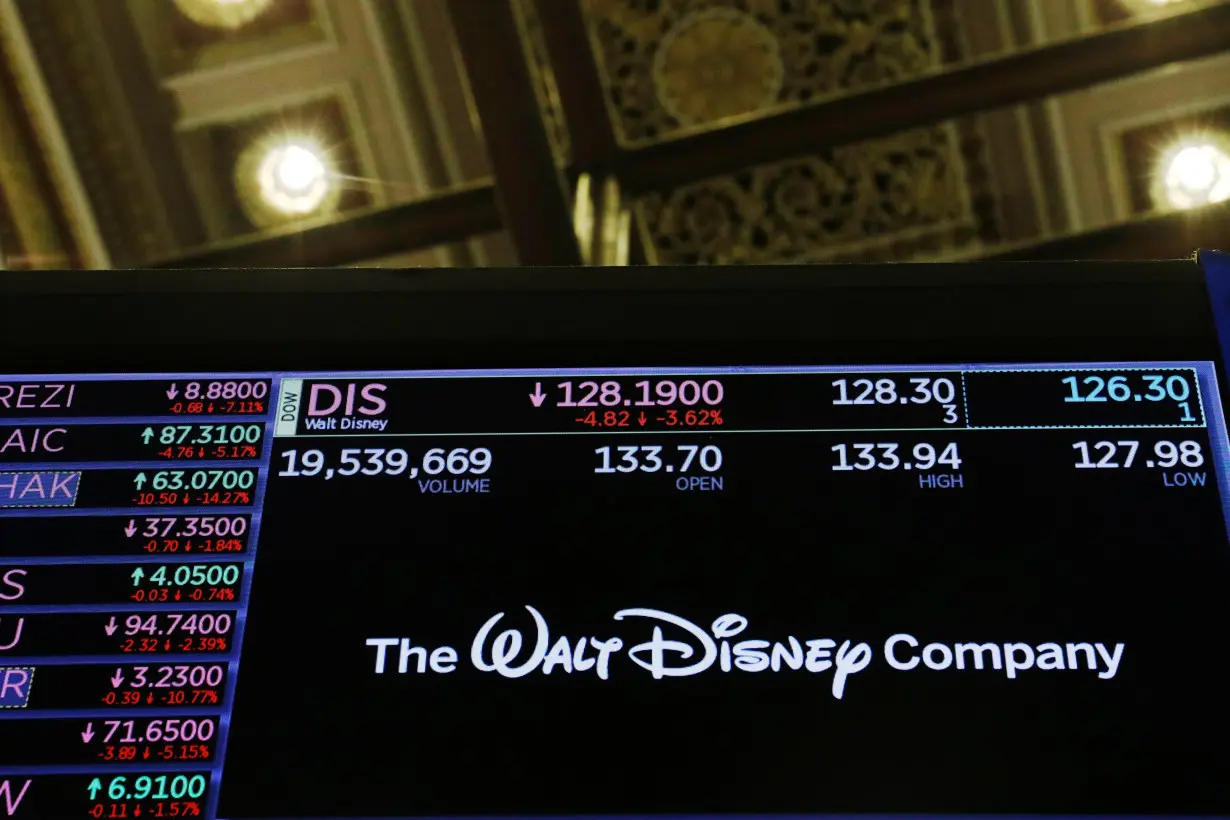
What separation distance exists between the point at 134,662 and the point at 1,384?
478 mm

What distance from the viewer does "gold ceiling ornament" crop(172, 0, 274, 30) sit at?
491 cm

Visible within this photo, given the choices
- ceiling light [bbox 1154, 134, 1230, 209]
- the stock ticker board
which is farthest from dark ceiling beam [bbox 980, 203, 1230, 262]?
the stock ticker board

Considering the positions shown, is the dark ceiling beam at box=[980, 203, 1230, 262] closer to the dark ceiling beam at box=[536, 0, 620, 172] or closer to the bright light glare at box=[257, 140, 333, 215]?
the dark ceiling beam at box=[536, 0, 620, 172]

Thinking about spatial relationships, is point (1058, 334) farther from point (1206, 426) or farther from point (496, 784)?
point (496, 784)

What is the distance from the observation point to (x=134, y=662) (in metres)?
1.66

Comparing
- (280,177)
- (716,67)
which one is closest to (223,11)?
(280,177)

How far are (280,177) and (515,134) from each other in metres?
1.66

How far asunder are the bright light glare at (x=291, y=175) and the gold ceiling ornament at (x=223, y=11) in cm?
45

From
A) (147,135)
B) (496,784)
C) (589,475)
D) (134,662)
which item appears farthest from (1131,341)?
(147,135)

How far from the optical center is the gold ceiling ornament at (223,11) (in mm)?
4906

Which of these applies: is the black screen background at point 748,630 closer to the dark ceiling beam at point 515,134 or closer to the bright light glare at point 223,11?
the dark ceiling beam at point 515,134

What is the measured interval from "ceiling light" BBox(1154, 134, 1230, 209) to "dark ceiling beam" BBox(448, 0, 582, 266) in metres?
2.59

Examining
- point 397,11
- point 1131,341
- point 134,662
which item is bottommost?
point 134,662

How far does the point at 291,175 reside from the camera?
16.4 feet
